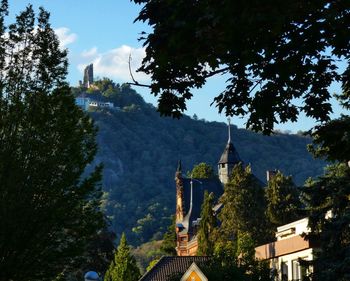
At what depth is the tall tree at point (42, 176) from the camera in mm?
24094

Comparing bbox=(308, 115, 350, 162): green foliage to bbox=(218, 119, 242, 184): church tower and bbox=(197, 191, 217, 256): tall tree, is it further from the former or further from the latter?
bbox=(218, 119, 242, 184): church tower

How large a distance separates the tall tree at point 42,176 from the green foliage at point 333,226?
25.7 ft

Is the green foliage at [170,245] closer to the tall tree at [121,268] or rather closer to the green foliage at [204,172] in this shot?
the green foliage at [204,172]

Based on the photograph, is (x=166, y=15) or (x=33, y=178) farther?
(x=33, y=178)

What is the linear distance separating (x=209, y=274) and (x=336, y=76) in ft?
109

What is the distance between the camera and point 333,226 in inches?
1148

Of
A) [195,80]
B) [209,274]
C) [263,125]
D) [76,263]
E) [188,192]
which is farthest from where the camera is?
[188,192]

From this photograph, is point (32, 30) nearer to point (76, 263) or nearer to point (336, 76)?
point (76, 263)

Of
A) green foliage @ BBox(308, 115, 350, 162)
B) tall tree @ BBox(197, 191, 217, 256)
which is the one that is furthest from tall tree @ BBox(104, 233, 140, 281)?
green foliage @ BBox(308, 115, 350, 162)

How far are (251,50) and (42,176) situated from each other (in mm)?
14771

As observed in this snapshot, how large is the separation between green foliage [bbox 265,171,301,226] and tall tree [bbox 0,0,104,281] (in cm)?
3734

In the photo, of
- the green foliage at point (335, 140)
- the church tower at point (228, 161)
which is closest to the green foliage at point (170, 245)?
the church tower at point (228, 161)

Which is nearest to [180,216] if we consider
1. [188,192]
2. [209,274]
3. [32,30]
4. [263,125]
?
[188,192]

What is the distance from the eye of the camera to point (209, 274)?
148 feet
